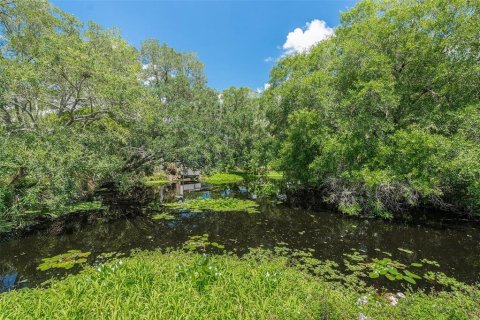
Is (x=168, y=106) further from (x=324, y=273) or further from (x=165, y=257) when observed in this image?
(x=324, y=273)

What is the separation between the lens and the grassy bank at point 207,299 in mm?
5223

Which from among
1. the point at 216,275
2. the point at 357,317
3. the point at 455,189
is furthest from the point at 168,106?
the point at 455,189

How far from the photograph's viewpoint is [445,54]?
16125 mm

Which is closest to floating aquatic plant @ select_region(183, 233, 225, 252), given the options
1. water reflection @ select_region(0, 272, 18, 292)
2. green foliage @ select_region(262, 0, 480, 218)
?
water reflection @ select_region(0, 272, 18, 292)

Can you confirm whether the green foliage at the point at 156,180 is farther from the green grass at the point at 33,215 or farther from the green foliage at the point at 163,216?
the green foliage at the point at 163,216

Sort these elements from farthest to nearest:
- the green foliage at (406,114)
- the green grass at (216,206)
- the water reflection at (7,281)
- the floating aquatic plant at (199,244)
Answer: the green grass at (216,206) < the green foliage at (406,114) < the floating aquatic plant at (199,244) < the water reflection at (7,281)

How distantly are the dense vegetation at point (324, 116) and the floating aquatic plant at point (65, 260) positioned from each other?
358 cm

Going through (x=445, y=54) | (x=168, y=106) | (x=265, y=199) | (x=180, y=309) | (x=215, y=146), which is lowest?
(x=265, y=199)

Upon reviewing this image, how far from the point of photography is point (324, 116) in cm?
2078

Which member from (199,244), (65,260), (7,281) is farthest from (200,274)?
(7,281)

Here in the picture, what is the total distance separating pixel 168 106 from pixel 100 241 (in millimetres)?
13892

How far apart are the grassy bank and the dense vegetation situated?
7.76 metres

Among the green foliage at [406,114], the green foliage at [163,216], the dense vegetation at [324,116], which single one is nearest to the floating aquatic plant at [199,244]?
the green foliage at [163,216]

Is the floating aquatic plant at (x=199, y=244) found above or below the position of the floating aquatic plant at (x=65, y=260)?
below
